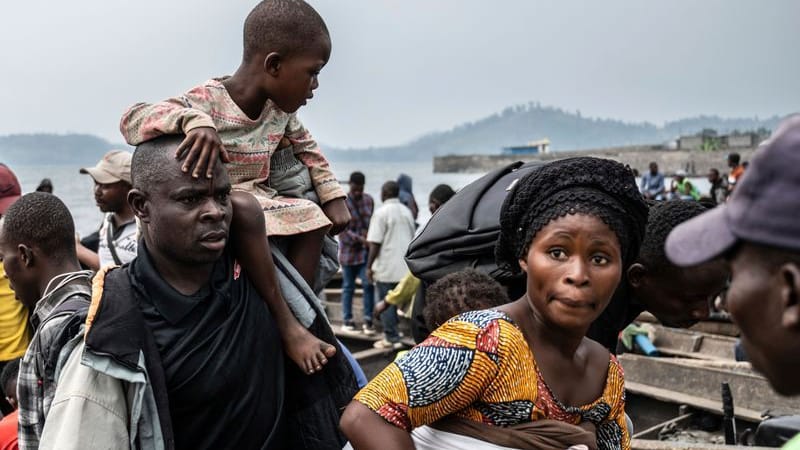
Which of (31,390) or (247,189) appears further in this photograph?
(247,189)

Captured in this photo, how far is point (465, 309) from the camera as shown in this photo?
2441 millimetres

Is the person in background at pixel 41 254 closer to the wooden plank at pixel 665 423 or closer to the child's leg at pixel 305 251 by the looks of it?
the child's leg at pixel 305 251

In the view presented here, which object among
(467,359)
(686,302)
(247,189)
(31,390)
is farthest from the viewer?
(686,302)

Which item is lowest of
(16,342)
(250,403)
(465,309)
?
(16,342)

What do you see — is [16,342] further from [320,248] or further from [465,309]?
[465,309]

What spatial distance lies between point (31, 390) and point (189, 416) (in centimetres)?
53

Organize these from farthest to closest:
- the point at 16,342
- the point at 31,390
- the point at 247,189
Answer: the point at 16,342 < the point at 247,189 < the point at 31,390

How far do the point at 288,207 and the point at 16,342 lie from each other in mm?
2126

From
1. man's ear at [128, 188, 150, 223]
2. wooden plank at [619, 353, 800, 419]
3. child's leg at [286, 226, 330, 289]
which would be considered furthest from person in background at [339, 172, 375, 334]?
man's ear at [128, 188, 150, 223]

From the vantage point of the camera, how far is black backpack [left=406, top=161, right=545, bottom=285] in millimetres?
2518

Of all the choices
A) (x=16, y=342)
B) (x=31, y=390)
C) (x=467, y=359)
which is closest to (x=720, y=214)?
(x=467, y=359)

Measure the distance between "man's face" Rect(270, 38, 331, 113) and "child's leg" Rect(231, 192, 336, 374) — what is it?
1.29ft

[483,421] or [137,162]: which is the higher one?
[137,162]

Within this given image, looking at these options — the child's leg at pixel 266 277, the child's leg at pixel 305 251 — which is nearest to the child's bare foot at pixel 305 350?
the child's leg at pixel 266 277
